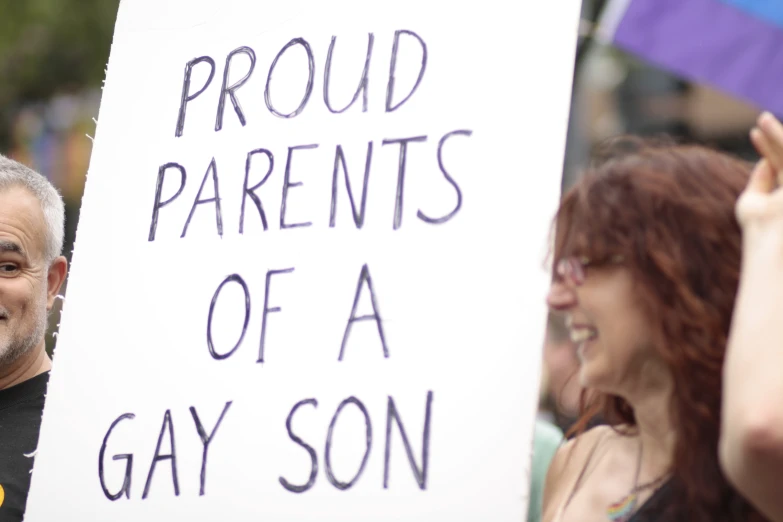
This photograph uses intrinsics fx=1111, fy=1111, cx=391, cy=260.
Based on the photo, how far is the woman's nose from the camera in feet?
5.12

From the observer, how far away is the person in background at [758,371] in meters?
1.22

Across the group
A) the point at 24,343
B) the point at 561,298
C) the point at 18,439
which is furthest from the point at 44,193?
the point at 561,298

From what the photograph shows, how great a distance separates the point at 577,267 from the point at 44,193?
4.88 ft

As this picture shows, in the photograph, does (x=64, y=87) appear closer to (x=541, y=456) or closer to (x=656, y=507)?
(x=541, y=456)

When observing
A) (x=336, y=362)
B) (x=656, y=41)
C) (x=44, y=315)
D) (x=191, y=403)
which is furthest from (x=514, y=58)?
(x=656, y=41)

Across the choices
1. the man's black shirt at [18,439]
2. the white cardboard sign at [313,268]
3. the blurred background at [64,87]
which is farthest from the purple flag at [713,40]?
the blurred background at [64,87]

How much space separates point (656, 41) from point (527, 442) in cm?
273

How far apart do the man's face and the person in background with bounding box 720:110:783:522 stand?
167cm

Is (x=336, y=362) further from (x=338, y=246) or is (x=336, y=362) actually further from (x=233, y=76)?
(x=233, y=76)

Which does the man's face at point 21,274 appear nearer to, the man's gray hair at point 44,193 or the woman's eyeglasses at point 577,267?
the man's gray hair at point 44,193

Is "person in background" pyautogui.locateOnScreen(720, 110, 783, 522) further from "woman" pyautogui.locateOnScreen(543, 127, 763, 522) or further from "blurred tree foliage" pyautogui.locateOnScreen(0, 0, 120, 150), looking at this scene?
"blurred tree foliage" pyautogui.locateOnScreen(0, 0, 120, 150)

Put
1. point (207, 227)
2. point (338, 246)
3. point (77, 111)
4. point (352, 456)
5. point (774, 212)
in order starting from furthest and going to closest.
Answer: point (77, 111)
point (207, 227)
point (338, 246)
point (352, 456)
point (774, 212)

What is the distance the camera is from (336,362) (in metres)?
1.69

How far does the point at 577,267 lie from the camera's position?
61.7 inches
